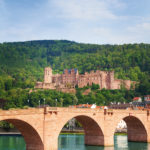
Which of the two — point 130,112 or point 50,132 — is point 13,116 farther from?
point 130,112

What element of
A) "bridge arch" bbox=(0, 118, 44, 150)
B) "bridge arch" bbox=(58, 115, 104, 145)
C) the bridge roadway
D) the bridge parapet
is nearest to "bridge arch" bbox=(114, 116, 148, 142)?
the bridge roadway

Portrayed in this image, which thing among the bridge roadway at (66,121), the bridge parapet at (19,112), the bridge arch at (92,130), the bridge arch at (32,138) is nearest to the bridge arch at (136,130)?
the bridge roadway at (66,121)

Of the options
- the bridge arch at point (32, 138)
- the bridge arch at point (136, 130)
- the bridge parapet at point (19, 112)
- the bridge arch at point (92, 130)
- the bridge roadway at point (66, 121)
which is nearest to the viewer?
the bridge parapet at point (19, 112)

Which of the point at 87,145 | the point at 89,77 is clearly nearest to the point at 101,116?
the point at 87,145

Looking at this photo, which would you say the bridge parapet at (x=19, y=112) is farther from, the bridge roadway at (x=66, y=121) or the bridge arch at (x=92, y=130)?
the bridge arch at (x=92, y=130)

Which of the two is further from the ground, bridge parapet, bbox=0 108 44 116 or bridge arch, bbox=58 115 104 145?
bridge parapet, bbox=0 108 44 116

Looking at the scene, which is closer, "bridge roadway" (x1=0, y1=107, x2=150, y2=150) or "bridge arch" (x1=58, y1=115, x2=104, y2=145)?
"bridge roadway" (x1=0, y1=107, x2=150, y2=150)

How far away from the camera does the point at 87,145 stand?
58875 mm

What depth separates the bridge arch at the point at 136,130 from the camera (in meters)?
65.8

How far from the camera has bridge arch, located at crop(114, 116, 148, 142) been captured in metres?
65.8

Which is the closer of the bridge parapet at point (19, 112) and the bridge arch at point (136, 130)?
the bridge parapet at point (19, 112)

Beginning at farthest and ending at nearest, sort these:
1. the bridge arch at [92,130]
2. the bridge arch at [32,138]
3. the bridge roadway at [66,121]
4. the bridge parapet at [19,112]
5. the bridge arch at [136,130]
Answer: the bridge arch at [136,130] < the bridge arch at [92,130] < the bridge arch at [32,138] < the bridge roadway at [66,121] < the bridge parapet at [19,112]

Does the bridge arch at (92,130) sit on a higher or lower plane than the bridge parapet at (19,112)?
lower

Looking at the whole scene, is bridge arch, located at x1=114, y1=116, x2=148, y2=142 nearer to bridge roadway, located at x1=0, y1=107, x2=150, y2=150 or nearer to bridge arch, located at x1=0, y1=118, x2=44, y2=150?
bridge roadway, located at x1=0, y1=107, x2=150, y2=150
